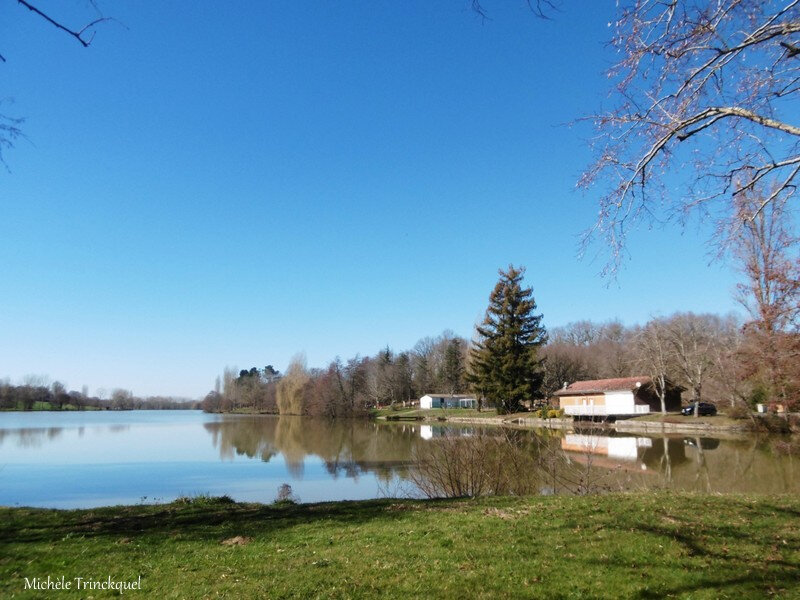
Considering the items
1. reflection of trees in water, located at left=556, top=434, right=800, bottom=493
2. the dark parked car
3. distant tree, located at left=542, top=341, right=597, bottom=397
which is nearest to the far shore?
the dark parked car

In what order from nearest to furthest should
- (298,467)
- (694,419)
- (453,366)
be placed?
(298,467) < (694,419) < (453,366)

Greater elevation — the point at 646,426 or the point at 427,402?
the point at 646,426

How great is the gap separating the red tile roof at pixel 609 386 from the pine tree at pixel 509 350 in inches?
131

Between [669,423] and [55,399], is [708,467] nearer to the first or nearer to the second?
[669,423]

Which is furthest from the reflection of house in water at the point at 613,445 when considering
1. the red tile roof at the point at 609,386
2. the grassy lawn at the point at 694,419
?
the red tile roof at the point at 609,386

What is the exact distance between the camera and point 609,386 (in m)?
43.5

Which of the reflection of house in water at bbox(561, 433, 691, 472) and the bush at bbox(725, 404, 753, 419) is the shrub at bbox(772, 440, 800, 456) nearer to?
the reflection of house in water at bbox(561, 433, 691, 472)

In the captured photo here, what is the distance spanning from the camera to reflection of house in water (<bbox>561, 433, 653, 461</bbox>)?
22078 mm

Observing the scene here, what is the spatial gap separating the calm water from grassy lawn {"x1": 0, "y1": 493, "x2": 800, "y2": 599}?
13.3 feet

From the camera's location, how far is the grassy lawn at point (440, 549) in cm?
442

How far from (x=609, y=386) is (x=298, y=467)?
32.8 m

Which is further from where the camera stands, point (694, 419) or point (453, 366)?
point (453, 366)

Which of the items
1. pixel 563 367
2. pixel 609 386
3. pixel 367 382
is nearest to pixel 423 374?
pixel 367 382

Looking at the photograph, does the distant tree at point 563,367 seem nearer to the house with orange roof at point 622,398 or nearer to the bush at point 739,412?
the house with orange roof at point 622,398
